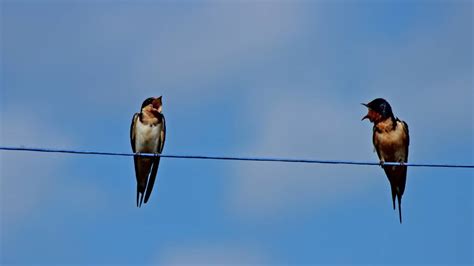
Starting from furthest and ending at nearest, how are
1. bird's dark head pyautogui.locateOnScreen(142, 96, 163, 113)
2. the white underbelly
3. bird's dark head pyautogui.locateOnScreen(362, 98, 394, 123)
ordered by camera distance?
the white underbelly < bird's dark head pyautogui.locateOnScreen(142, 96, 163, 113) < bird's dark head pyautogui.locateOnScreen(362, 98, 394, 123)

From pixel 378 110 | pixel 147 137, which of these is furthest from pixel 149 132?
pixel 378 110

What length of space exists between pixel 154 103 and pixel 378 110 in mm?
1915

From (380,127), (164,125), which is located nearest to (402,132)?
(380,127)

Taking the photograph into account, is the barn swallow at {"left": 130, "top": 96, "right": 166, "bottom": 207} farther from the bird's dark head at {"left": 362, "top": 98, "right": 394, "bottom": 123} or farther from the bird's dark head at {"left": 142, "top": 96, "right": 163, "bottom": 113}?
the bird's dark head at {"left": 362, "top": 98, "right": 394, "bottom": 123}

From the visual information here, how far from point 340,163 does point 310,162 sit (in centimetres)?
22

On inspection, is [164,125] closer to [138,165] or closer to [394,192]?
[138,165]

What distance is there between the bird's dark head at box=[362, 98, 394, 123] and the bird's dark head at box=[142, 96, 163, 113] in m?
1.74

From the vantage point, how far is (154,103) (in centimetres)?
954

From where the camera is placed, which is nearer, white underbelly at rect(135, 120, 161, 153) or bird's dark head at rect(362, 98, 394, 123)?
bird's dark head at rect(362, 98, 394, 123)

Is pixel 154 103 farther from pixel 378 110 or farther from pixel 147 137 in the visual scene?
pixel 378 110

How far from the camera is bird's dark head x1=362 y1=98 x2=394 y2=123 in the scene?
9.25 meters

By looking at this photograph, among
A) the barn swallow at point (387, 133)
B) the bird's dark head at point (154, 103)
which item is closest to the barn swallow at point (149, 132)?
the bird's dark head at point (154, 103)

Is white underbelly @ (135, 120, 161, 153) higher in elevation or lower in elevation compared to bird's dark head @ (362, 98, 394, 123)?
lower

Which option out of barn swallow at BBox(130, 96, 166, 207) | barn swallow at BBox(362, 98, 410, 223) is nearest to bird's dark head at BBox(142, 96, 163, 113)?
barn swallow at BBox(130, 96, 166, 207)
